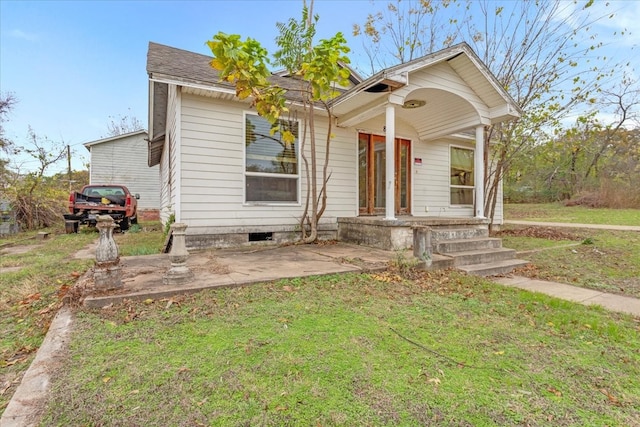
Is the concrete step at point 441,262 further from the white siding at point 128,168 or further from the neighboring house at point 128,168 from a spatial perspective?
the white siding at point 128,168

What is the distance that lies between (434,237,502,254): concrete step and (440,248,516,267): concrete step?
0.39 feet

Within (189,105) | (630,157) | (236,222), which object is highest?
(630,157)

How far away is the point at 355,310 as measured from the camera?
2.89 metres

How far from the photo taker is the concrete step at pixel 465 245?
5.34m

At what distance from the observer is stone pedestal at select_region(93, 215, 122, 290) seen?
2.97 metres

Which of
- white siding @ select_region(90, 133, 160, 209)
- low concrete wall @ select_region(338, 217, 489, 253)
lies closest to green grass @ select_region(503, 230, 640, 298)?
low concrete wall @ select_region(338, 217, 489, 253)

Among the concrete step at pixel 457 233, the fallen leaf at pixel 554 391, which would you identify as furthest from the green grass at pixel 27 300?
the concrete step at pixel 457 233

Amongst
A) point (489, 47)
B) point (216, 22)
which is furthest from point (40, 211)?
point (489, 47)

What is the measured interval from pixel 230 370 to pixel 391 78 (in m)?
4.93

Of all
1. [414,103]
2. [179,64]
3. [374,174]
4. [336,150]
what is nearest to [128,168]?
[179,64]

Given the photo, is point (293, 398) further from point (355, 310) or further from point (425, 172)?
point (425, 172)

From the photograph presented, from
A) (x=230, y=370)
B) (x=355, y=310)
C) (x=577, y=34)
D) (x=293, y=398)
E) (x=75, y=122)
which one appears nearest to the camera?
(x=293, y=398)

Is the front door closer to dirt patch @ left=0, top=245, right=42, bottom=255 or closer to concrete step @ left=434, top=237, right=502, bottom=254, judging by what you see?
concrete step @ left=434, top=237, right=502, bottom=254

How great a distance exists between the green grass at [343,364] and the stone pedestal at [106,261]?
15.4 inches
